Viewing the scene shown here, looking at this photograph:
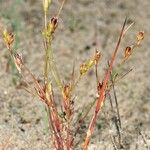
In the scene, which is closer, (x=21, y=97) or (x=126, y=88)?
(x=21, y=97)

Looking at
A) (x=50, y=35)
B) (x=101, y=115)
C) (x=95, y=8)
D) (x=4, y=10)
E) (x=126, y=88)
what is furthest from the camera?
(x=95, y=8)

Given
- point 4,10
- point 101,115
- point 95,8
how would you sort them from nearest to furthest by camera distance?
point 101,115, point 4,10, point 95,8

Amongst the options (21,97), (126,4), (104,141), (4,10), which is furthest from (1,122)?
(126,4)

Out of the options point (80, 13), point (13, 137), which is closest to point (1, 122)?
point (13, 137)

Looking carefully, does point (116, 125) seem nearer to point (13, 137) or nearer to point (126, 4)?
point (13, 137)

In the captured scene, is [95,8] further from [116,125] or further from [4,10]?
[116,125]

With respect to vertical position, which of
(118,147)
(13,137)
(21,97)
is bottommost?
(118,147)

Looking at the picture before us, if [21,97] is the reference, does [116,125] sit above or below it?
below
